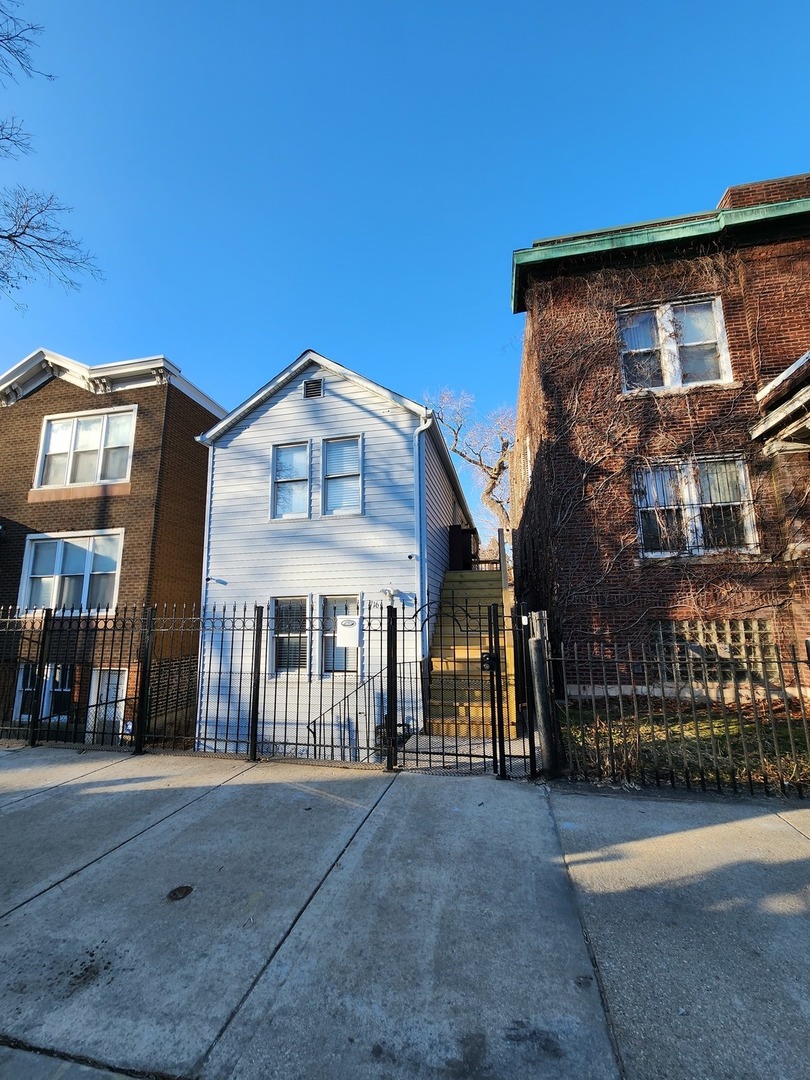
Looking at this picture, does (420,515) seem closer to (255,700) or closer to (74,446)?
(255,700)

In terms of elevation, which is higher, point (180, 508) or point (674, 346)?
point (674, 346)

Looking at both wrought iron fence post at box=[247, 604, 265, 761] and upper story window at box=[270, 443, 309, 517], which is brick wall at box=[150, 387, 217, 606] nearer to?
upper story window at box=[270, 443, 309, 517]

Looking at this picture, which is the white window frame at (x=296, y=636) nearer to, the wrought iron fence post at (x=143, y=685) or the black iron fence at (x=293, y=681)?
the black iron fence at (x=293, y=681)

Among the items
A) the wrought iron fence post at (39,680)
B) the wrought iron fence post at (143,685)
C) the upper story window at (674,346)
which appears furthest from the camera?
the upper story window at (674,346)

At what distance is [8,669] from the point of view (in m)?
12.7

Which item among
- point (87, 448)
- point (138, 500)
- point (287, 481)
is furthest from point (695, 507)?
point (87, 448)

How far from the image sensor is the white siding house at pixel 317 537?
10.4 meters

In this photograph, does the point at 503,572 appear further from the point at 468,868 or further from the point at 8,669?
the point at 8,669

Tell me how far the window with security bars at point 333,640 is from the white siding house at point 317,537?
0.08ft

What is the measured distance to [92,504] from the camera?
1343cm

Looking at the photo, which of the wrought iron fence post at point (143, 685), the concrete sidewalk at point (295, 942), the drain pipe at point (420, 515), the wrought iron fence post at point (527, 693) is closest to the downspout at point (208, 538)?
the wrought iron fence post at point (143, 685)

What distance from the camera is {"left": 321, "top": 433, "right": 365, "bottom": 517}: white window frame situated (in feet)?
36.6

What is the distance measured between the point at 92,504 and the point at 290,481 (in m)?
6.15

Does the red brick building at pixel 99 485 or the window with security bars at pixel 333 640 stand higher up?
the red brick building at pixel 99 485
